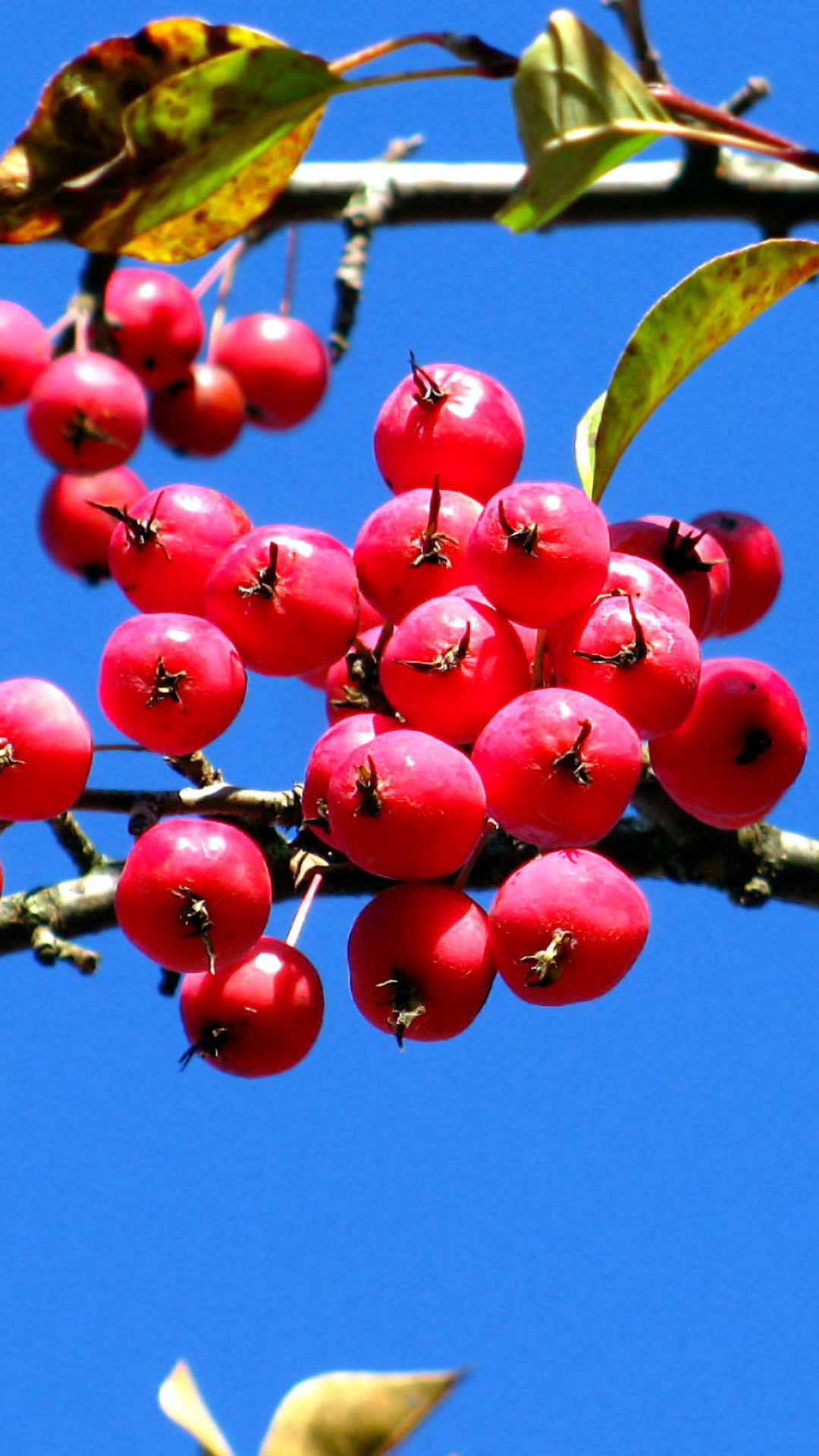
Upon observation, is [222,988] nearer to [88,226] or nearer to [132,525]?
[132,525]

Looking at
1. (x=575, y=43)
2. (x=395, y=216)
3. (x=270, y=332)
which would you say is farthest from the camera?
(x=270, y=332)

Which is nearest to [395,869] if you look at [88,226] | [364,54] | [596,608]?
[596,608]

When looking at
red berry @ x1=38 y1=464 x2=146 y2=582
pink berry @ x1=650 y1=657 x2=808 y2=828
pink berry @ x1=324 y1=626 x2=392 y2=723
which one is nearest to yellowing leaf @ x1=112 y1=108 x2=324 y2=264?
pink berry @ x1=324 y1=626 x2=392 y2=723

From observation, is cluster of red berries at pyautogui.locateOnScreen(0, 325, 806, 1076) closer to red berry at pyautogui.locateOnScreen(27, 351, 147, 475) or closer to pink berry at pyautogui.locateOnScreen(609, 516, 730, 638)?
pink berry at pyautogui.locateOnScreen(609, 516, 730, 638)

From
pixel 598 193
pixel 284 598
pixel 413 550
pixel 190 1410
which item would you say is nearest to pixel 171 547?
pixel 284 598

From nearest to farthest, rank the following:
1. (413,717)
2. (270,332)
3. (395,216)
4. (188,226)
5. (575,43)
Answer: (575,43), (413,717), (188,226), (395,216), (270,332)

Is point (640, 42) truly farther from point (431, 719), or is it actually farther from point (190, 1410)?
point (190, 1410)
